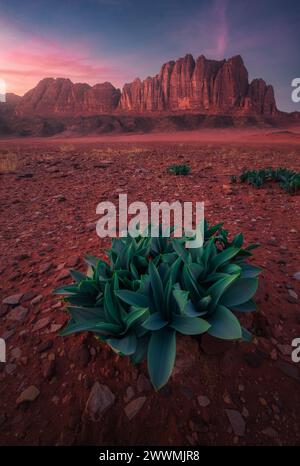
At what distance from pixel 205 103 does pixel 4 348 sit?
96.9m

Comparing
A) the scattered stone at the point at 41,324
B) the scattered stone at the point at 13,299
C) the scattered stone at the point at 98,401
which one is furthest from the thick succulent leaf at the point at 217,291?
the scattered stone at the point at 13,299

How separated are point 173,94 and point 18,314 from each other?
101949mm

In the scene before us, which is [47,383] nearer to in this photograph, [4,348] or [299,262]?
[4,348]

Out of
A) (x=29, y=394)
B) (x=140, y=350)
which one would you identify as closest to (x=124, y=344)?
(x=140, y=350)

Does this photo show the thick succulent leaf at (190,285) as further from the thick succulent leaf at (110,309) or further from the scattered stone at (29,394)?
the scattered stone at (29,394)

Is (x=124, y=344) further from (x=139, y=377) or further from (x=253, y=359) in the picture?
(x=253, y=359)

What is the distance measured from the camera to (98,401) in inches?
58.7

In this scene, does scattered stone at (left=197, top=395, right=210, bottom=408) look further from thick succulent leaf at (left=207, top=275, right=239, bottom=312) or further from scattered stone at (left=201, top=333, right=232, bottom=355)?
thick succulent leaf at (left=207, top=275, right=239, bottom=312)

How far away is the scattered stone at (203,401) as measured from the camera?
58.1 inches

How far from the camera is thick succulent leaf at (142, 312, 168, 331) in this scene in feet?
4.83

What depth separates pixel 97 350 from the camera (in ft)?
5.74

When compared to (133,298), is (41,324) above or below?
below

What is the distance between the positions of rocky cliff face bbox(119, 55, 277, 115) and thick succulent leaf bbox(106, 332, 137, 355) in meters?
92.0

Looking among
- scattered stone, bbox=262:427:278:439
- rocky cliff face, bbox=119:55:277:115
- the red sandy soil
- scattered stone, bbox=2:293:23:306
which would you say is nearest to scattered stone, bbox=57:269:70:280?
the red sandy soil
